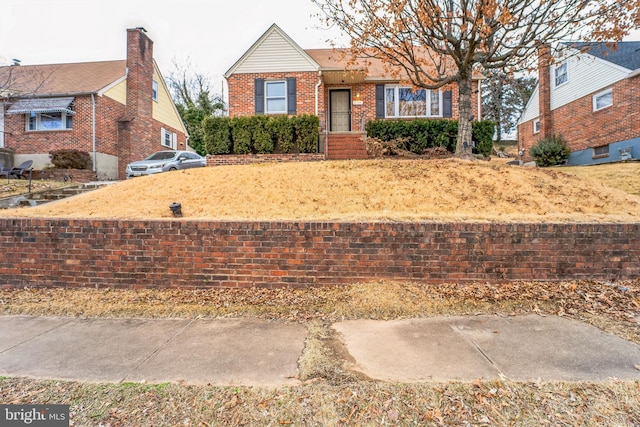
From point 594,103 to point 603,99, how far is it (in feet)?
1.52

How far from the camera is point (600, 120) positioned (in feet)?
51.3

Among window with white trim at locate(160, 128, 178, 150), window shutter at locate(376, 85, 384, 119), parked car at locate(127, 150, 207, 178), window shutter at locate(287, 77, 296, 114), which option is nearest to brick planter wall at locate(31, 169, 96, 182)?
parked car at locate(127, 150, 207, 178)

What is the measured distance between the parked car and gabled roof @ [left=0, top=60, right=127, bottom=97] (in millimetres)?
5586

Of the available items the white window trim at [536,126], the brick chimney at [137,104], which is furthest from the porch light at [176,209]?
the white window trim at [536,126]

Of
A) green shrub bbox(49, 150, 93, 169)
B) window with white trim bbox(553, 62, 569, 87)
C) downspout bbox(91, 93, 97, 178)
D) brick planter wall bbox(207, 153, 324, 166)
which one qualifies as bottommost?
brick planter wall bbox(207, 153, 324, 166)

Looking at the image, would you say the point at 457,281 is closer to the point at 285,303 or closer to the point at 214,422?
the point at 285,303

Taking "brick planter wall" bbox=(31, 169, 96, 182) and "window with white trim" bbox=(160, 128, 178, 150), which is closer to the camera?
"brick planter wall" bbox=(31, 169, 96, 182)

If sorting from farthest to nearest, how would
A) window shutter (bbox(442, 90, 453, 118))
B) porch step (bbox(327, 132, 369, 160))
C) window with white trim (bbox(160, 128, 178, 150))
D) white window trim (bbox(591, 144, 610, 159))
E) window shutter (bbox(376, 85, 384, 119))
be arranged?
window with white trim (bbox(160, 128, 178, 150)) < window shutter (bbox(376, 85, 384, 119)) < white window trim (bbox(591, 144, 610, 159)) < window shutter (bbox(442, 90, 453, 118)) < porch step (bbox(327, 132, 369, 160))

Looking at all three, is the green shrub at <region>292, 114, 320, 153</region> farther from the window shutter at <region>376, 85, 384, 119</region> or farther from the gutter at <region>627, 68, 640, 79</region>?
the gutter at <region>627, 68, 640, 79</region>

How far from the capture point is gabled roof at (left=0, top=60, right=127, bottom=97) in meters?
17.0

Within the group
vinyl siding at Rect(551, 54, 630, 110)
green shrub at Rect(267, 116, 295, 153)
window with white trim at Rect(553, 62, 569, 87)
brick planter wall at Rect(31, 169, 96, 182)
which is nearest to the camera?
green shrub at Rect(267, 116, 295, 153)

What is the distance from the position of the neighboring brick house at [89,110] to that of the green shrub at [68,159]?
0.72m

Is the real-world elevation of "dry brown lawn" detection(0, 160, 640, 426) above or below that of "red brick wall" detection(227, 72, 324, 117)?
below

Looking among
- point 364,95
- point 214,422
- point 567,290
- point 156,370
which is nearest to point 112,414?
point 156,370
